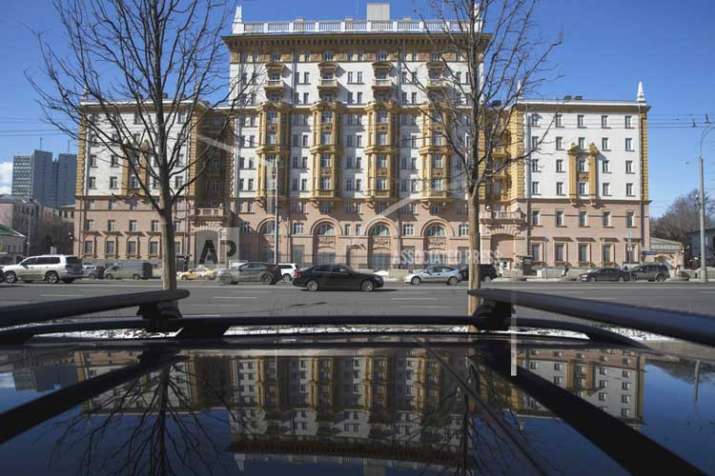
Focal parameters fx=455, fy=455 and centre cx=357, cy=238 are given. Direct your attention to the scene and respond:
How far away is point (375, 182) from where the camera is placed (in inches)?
2133

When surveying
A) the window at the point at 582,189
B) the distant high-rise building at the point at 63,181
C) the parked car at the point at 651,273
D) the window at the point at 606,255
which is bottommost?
the parked car at the point at 651,273

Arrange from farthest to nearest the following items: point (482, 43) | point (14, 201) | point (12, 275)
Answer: point (14, 201) → point (12, 275) → point (482, 43)

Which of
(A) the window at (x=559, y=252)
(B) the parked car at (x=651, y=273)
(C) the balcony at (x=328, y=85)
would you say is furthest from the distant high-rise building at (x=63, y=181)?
(B) the parked car at (x=651, y=273)

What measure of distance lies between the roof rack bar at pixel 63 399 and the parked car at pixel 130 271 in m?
42.9

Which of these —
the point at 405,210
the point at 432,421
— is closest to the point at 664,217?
the point at 405,210

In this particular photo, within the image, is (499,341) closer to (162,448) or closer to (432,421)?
(432,421)

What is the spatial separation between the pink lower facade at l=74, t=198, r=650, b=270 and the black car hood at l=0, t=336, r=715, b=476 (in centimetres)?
5094

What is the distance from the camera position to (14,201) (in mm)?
85125

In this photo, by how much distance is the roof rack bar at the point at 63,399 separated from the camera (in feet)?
5.07

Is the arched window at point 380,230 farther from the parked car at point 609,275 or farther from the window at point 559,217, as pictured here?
the parked car at point 609,275

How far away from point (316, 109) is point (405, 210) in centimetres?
1616

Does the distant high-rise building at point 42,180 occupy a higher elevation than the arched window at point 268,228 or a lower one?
higher

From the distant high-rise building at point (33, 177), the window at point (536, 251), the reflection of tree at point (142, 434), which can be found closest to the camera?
the reflection of tree at point (142, 434)

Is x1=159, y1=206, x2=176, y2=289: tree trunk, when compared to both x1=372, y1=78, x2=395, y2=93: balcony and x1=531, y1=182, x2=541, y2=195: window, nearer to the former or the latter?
x1=372, y1=78, x2=395, y2=93: balcony
